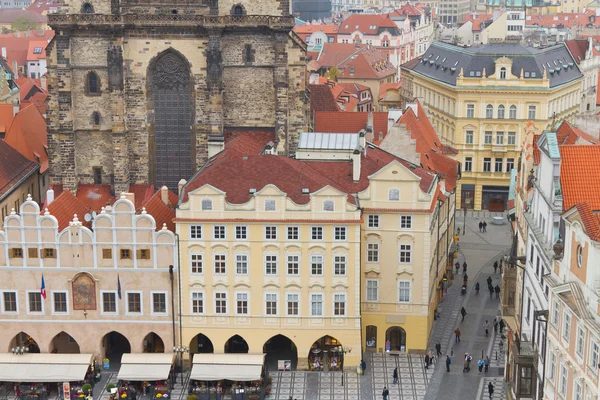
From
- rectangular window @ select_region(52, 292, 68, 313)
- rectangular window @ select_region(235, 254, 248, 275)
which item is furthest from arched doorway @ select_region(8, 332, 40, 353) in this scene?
rectangular window @ select_region(235, 254, 248, 275)

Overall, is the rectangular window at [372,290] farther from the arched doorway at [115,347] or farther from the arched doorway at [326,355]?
the arched doorway at [115,347]

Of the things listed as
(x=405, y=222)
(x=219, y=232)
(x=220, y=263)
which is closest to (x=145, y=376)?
(x=220, y=263)

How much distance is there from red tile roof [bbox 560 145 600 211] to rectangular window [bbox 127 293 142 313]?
33.5 metres

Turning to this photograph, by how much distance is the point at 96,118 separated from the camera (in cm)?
10456

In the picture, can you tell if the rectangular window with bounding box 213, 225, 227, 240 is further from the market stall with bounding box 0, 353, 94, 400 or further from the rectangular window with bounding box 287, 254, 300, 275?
the market stall with bounding box 0, 353, 94, 400

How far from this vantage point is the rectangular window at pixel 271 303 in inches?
3258

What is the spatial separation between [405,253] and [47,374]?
2722 centimetres

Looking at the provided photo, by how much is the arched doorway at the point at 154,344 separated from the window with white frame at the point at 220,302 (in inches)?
238

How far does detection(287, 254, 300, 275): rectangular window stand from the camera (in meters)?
82.0

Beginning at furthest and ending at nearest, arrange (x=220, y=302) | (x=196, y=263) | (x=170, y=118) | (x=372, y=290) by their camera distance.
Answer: (x=170, y=118), (x=372, y=290), (x=220, y=302), (x=196, y=263)

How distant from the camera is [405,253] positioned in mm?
85312

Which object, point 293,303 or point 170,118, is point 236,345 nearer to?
point 293,303

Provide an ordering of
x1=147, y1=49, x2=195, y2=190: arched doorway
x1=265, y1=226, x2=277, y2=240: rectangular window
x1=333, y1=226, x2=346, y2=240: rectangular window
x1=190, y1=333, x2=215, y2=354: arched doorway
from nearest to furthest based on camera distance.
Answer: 1. x1=333, y1=226, x2=346, y2=240: rectangular window
2. x1=265, y1=226, x2=277, y2=240: rectangular window
3. x1=190, y1=333, x2=215, y2=354: arched doorway
4. x1=147, y1=49, x2=195, y2=190: arched doorway

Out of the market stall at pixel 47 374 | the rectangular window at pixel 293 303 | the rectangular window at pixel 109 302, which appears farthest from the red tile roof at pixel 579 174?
the market stall at pixel 47 374
